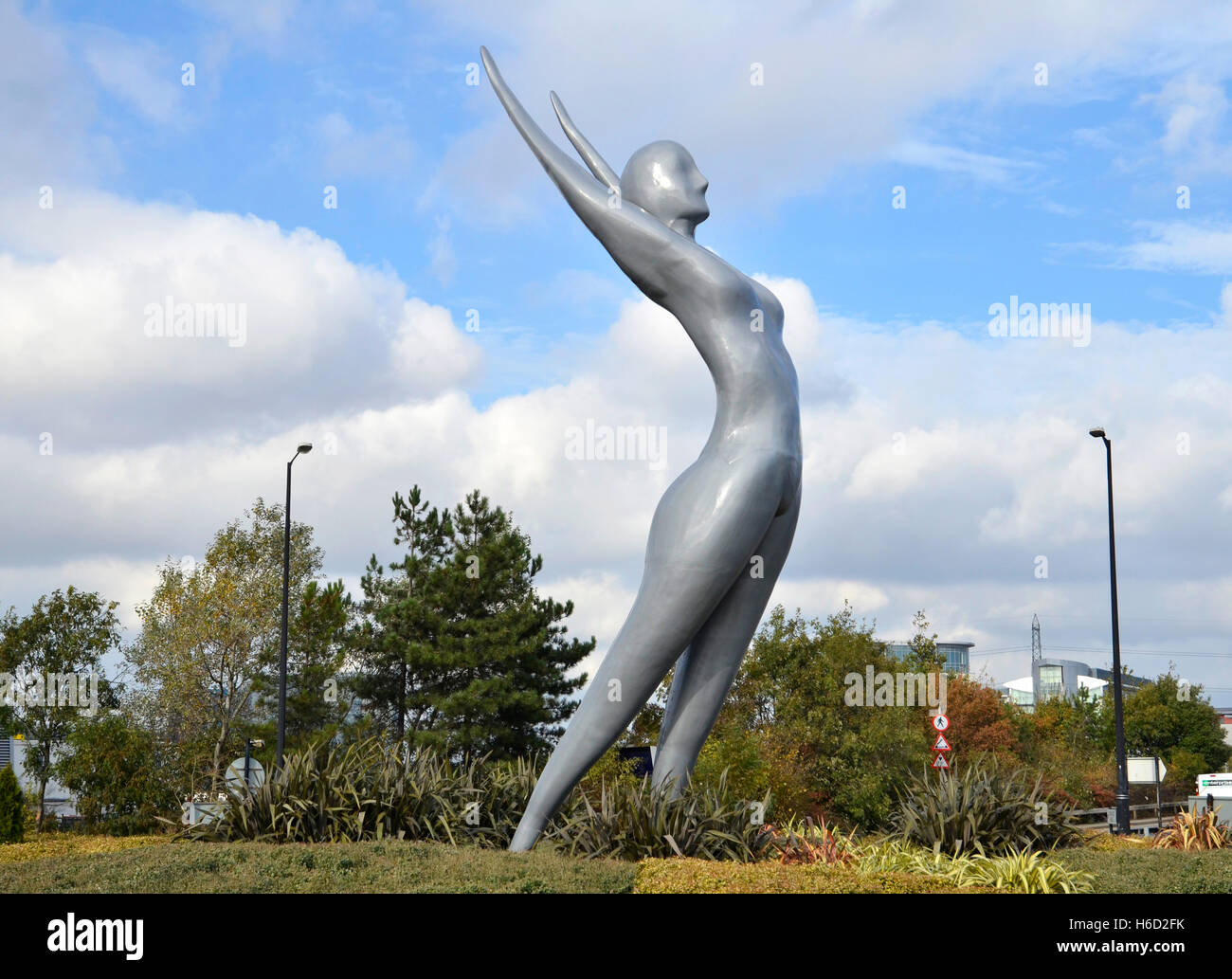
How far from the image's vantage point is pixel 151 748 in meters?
26.0

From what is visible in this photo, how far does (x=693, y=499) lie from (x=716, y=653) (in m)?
1.56

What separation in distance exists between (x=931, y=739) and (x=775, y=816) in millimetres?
7132

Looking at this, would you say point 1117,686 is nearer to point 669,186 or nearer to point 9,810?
point 669,186

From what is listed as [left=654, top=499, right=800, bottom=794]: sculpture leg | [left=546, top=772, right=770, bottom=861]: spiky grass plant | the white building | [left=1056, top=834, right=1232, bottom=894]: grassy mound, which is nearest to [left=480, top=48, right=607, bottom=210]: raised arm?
[left=654, top=499, right=800, bottom=794]: sculpture leg

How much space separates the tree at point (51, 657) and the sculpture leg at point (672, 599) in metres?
19.4

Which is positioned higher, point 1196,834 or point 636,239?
point 636,239

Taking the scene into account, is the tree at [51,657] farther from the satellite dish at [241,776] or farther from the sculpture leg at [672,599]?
the sculpture leg at [672,599]

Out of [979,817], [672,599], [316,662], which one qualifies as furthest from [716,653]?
[316,662]

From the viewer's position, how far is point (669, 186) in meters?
11.2

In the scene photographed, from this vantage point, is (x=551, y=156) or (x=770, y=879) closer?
(x=770, y=879)

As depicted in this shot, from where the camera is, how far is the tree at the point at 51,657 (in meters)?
26.4

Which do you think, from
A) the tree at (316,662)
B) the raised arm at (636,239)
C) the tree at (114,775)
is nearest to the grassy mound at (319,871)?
the raised arm at (636,239)

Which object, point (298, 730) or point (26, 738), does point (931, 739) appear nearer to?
point (298, 730)

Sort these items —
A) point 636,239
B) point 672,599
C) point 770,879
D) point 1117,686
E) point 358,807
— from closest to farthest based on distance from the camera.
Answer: point 770,879
point 672,599
point 358,807
point 636,239
point 1117,686
